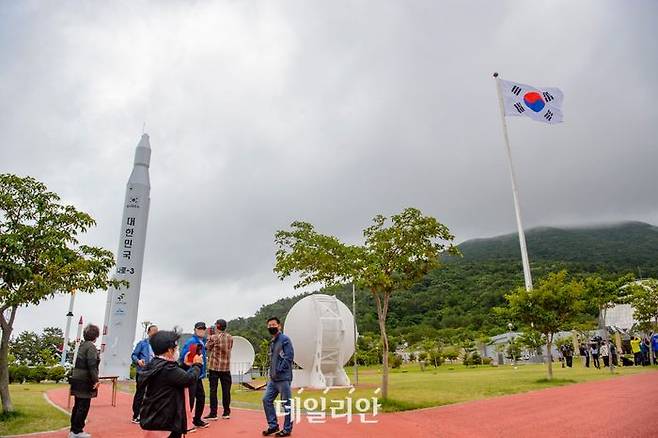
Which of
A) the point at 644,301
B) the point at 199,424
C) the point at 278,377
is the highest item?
the point at 644,301

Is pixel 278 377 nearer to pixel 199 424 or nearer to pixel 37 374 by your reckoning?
pixel 199 424

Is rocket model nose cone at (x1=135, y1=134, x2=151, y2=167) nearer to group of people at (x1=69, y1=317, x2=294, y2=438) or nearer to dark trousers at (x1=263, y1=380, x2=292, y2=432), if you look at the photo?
group of people at (x1=69, y1=317, x2=294, y2=438)

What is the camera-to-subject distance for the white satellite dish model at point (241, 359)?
24.8 m

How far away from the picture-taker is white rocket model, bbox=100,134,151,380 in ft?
88.6

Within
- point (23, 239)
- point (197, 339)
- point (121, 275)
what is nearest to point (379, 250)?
point (197, 339)

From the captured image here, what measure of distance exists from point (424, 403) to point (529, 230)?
626 ft

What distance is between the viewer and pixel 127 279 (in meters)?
27.7

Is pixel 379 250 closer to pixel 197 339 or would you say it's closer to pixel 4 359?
pixel 197 339

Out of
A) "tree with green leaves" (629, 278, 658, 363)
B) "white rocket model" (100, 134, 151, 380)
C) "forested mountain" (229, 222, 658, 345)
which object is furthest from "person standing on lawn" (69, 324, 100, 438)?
"forested mountain" (229, 222, 658, 345)

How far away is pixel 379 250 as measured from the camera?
1246cm

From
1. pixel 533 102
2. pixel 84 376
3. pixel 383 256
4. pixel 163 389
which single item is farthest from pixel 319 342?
pixel 533 102

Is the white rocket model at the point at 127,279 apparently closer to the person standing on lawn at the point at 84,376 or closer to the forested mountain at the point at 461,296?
the forested mountain at the point at 461,296

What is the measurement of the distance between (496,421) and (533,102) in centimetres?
2063

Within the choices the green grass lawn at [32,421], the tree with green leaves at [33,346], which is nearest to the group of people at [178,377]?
the green grass lawn at [32,421]
